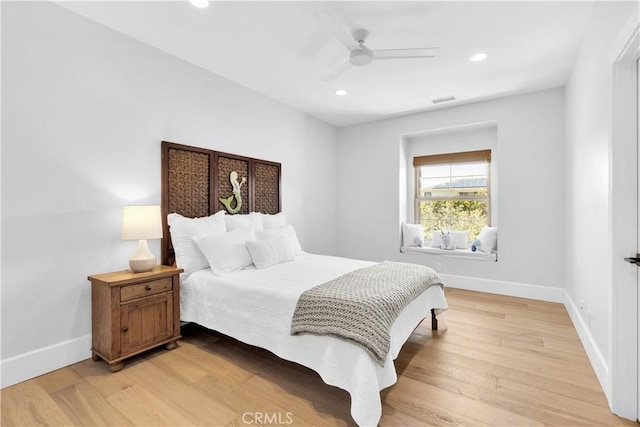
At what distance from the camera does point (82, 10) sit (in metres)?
2.34

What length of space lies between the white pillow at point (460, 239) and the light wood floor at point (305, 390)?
1983 millimetres

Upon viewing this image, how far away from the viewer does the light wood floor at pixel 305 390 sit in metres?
1.74

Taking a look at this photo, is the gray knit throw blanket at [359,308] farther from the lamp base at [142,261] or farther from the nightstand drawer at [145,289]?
the lamp base at [142,261]

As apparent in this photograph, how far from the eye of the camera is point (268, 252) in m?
3.04

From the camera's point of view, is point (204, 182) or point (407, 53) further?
point (204, 182)

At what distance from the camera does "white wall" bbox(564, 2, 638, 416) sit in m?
1.77

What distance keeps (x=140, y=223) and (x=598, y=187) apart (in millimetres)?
3470

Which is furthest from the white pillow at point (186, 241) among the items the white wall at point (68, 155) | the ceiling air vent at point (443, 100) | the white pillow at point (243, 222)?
the ceiling air vent at point (443, 100)

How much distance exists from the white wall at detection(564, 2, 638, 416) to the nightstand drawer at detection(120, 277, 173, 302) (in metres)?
3.12

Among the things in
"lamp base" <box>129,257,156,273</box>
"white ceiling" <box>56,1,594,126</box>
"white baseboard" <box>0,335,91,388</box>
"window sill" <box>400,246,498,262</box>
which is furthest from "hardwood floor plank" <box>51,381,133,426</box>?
"window sill" <box>400,246,498,262</box>

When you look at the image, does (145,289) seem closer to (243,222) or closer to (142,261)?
(142,261)

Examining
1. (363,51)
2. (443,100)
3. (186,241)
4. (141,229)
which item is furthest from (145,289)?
(443,100)

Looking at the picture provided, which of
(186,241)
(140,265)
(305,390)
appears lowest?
(305,390)

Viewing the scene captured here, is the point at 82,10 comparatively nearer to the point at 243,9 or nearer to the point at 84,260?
the point at 243,9
